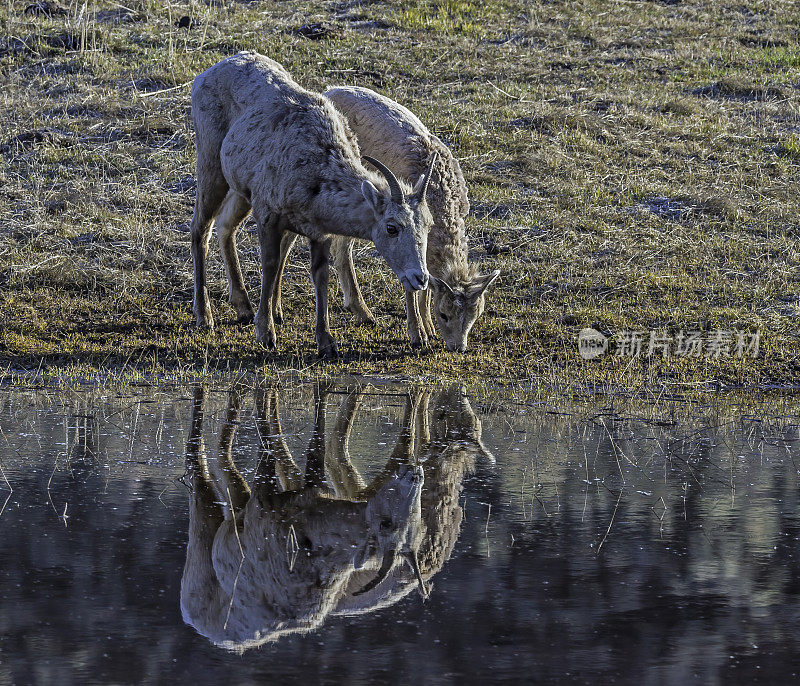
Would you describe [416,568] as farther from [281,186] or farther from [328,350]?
[281,186]

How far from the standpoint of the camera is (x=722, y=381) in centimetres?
1027

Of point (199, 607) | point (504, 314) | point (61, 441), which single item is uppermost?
point (199, 607)

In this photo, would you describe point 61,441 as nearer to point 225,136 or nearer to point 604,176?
point 225,136

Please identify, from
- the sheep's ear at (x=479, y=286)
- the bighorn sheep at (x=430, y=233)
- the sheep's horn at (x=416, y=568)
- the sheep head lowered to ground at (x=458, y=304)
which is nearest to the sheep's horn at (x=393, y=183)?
the bighorn sheep at (x=430, y=233)

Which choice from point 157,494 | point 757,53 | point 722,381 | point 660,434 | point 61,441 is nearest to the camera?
point 157,494

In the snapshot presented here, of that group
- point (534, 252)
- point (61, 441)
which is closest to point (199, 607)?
point (61, 441)

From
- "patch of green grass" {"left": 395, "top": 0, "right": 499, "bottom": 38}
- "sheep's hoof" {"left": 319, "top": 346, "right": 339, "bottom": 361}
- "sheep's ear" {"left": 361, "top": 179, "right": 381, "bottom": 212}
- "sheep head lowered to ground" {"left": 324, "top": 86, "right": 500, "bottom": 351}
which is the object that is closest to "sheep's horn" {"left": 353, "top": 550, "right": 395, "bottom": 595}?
"sheep's ear" {"left": 361, "top": 179, "right": 381, "bottom": 212}

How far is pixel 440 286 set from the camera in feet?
35.9

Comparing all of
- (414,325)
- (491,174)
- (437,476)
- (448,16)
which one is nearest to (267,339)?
(414,325)

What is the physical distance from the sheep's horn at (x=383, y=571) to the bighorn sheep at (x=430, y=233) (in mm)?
5522

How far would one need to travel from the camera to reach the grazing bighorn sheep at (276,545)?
191 inches

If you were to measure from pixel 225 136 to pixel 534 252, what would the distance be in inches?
163

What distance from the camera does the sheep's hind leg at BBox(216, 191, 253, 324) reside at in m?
12.0

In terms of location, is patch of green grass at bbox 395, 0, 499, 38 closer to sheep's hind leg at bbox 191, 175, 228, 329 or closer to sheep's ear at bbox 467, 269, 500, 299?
sheep's hind leg at bbox 191, 175, 228, 329
